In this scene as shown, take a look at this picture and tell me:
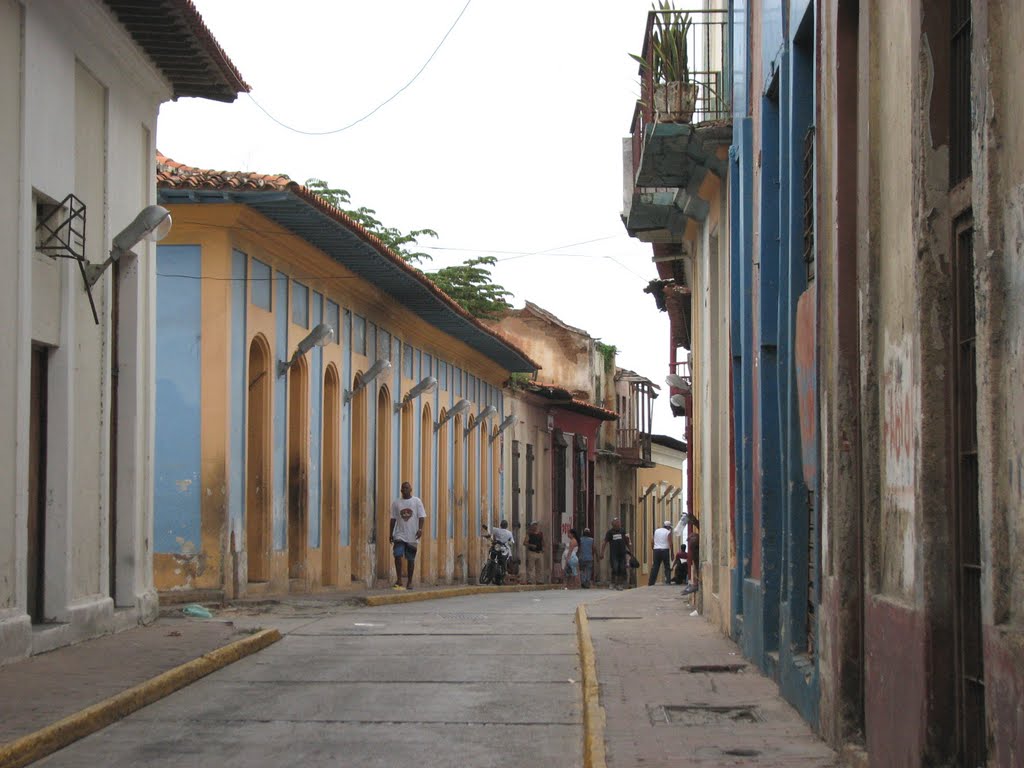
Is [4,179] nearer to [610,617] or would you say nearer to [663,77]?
[663,77]

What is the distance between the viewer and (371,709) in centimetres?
984

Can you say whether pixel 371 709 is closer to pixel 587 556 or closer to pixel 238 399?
pixel 238 399

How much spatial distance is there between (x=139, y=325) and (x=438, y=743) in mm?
6854

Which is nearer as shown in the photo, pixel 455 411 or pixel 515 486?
pixel 455 411

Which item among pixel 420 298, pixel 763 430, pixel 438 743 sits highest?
pixel 420 298

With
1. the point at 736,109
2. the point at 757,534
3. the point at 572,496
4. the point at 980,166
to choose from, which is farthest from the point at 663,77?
the point at 572,496

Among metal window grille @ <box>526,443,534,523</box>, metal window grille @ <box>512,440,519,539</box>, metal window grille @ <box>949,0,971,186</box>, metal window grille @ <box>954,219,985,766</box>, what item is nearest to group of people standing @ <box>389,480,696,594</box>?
metal window grille @ <box>526,443,534,523</box>

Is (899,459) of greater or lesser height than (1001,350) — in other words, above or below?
below

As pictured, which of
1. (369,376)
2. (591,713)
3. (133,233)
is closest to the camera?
(591,713)

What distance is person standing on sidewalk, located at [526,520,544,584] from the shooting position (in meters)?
38.3

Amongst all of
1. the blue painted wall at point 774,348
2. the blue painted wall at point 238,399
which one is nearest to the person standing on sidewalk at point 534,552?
the blue painted wall at point 238,399

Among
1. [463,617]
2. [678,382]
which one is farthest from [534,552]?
[463,617]

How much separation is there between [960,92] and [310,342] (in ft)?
50.6

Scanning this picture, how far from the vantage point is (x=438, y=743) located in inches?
340
